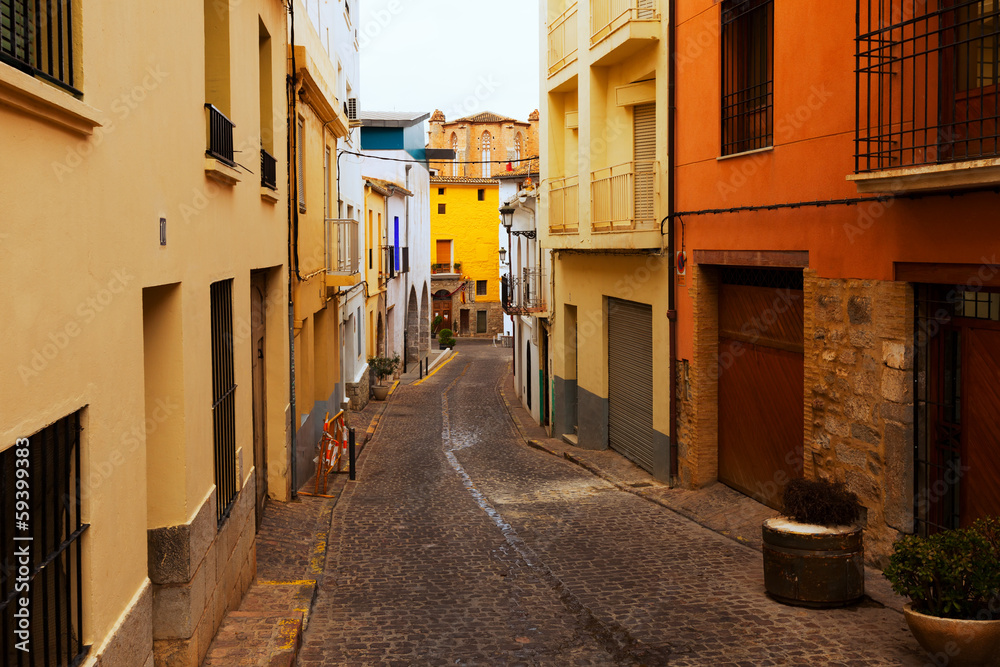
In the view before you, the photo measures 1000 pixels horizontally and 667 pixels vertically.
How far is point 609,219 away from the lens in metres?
15.2

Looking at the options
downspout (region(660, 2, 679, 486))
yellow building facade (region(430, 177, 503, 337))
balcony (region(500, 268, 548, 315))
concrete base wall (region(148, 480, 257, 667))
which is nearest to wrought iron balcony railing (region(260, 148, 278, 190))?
concrete base wall (region(148, 480, 257, 667))

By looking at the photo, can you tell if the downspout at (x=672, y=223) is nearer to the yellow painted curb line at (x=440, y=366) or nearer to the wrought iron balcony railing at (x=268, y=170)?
the wrought iron balcony railing at (x=268, y=170)

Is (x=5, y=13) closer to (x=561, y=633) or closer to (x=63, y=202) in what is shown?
(x=63, y=202)

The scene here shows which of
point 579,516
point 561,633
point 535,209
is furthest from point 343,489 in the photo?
point 535,209

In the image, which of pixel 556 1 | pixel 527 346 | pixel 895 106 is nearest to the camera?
pixel 895 106

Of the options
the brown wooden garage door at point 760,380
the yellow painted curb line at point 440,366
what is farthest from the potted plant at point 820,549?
the yellow painted curb line at point 440,366

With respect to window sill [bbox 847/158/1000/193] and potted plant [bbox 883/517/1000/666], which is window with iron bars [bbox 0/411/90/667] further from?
window sill [bbox 847/158/1000/193]

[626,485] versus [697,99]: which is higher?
[697,99]

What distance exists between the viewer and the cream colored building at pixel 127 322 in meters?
3.58

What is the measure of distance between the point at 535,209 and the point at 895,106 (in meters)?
16.9

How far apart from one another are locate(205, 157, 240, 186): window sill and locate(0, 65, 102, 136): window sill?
275 centimetres

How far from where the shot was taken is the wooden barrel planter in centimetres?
740

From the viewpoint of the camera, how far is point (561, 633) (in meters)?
7.44
